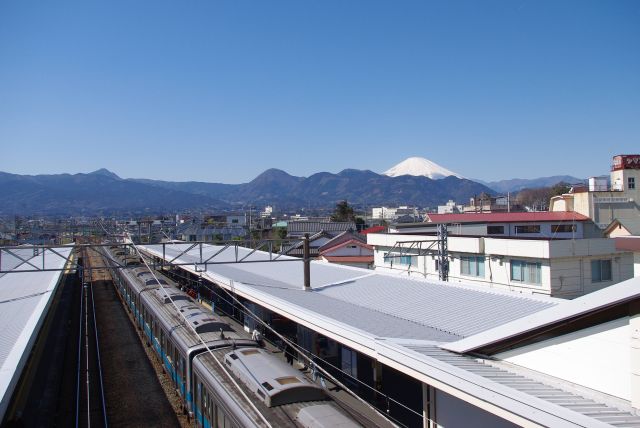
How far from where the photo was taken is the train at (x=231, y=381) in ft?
21.8

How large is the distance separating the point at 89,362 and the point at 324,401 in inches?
490

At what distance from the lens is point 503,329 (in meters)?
7.21

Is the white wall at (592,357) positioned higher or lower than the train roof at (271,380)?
higher

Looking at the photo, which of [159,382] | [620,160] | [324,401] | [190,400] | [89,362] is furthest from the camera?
[620,160]

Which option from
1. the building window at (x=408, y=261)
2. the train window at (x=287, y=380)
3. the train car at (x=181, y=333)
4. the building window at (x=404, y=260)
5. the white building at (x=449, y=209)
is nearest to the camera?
the train window at (x=287, y=380)

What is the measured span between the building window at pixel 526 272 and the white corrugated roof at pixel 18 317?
16.4 meters

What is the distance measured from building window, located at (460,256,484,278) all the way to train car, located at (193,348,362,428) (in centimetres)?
1482

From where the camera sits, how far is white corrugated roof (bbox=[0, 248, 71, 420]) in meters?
9.10

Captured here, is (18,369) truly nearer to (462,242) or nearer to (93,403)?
(93,403)

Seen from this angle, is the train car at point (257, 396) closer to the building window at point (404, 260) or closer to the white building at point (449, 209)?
the building window at point (404, 260)

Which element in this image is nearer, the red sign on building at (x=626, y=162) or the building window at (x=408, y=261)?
the building window at (x=408, y=261)

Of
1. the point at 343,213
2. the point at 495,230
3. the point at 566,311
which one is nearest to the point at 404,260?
the point at 495,230

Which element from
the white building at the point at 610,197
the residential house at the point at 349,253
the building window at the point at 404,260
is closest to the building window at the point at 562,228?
the white building at the point at 610,197

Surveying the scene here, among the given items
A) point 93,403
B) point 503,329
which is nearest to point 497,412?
point 503,329
